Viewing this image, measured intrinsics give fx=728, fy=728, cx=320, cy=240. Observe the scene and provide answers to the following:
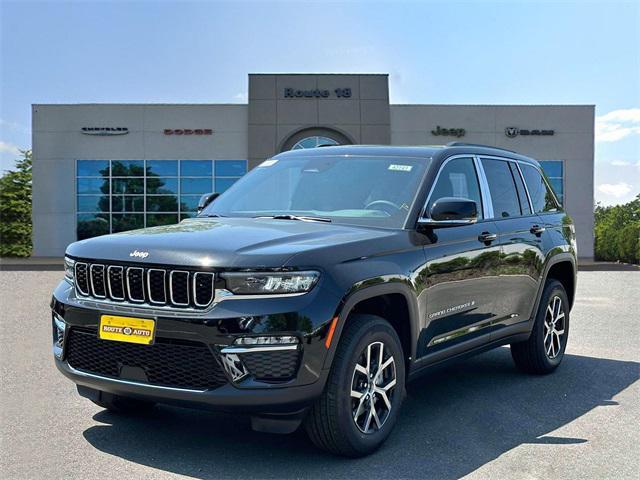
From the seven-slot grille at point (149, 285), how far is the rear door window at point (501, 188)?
10.0 ft

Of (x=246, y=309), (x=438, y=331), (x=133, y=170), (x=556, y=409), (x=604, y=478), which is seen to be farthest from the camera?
(x=133, y=170)

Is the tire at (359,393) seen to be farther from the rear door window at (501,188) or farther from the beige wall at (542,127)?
the beige wall at (542,127)

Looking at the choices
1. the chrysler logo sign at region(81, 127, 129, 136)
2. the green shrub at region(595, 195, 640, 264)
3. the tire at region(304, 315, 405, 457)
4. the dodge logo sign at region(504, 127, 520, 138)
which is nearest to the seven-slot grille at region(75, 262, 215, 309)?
the tire at region(304, 315, 405, 457)

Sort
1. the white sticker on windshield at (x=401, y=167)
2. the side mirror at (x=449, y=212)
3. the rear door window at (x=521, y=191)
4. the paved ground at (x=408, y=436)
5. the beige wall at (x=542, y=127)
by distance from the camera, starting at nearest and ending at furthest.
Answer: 1. the paved ground at (x=408, y=436)
2. the side mirror at (x=449, y=212)
3. the white sticker on windshield at (x=401, y=167)
4. the rear door window at (x=521, y=191)
5. the beige wall at (x=542, y=127)

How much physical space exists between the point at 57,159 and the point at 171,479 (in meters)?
33.2

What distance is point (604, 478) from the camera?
419 centimetres

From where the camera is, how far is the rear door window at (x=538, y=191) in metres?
6.98

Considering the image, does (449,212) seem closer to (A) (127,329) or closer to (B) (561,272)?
(A) (127,329)

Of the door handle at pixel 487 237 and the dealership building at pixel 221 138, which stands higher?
the dealership building at pixel 221 138

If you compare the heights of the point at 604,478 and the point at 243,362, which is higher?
the point at 243,362

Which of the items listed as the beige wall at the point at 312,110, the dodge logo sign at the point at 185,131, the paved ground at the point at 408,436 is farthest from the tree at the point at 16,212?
the paved ground at the point at 408,436

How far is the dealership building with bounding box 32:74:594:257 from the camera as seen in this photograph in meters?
34.4

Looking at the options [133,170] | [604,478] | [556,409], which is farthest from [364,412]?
[133,170]

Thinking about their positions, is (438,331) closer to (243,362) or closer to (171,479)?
(243,362)
